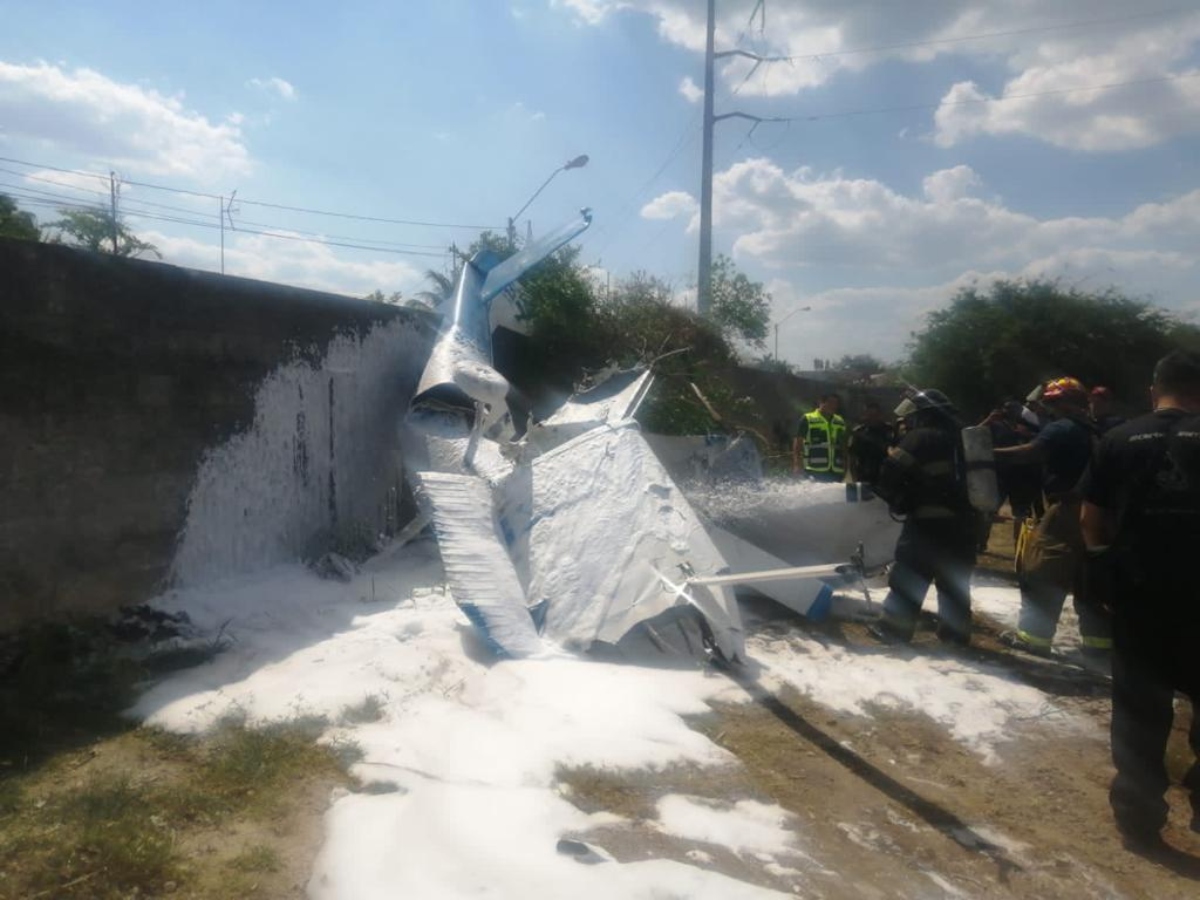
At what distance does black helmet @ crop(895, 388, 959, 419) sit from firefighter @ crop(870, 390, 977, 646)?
154 millimetres

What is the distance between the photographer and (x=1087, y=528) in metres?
3.24

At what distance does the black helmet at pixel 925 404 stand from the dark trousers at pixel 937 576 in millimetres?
688

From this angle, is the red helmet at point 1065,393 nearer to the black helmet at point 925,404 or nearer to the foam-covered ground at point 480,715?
the black helmet at point 925,404

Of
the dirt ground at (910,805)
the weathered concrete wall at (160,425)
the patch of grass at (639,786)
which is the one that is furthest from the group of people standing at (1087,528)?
the weathered concrete wall at (160,425)

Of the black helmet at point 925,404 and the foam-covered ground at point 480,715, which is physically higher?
the black helmet at point 925,404

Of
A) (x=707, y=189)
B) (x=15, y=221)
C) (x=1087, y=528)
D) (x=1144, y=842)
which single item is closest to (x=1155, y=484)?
(x=1087, y=528)

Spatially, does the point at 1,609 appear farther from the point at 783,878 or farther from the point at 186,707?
the point at 783,878

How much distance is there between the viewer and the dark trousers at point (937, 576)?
5113mm

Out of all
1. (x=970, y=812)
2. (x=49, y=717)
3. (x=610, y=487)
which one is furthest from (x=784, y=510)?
(x=49, y=717)

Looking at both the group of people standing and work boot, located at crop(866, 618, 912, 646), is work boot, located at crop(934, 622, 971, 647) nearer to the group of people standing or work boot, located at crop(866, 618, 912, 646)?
the group of people standing

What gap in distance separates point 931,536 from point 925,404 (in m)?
0.82

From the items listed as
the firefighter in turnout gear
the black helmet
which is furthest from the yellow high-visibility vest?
the black helmet

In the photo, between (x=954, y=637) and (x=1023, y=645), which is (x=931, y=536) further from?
(x=1023, y=645)

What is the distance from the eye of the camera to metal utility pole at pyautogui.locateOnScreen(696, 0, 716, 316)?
655 inches
